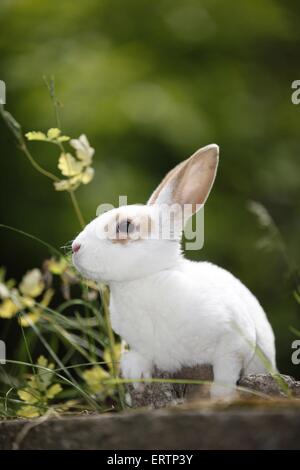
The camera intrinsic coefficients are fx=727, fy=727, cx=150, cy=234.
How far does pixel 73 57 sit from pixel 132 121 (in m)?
0.66

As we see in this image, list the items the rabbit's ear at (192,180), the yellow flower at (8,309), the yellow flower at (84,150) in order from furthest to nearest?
1. the yellow flower at (8,309)
2. the yellow flower at (84,150)
3. the rabbit's ear at (192,180)

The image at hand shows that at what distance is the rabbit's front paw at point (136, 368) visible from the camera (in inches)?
83.2

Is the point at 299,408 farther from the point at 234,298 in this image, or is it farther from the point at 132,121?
the point at 132,121

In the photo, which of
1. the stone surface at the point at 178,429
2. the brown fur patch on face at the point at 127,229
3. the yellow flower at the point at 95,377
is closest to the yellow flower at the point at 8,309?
the yellow flower at the point at 95,377

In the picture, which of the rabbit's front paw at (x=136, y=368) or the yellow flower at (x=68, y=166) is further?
the yellow flower at (x=68, y=166)

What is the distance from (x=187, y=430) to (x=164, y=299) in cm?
70

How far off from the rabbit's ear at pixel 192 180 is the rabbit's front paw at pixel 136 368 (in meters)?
0.47

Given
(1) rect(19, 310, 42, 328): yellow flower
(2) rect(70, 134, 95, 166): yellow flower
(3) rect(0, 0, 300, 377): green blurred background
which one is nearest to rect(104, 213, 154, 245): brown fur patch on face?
(2) rect(70, 134, 95, 166): yellow flower

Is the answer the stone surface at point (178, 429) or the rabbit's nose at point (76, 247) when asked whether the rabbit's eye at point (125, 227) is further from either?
the stone surface at point (178, 429)

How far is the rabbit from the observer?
2.03 meters

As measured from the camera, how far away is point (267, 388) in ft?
6.66

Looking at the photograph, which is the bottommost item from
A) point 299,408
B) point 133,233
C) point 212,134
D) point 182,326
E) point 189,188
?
point 299,408

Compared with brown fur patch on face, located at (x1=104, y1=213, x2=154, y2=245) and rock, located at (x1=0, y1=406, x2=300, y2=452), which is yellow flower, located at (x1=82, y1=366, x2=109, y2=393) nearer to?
brown fur patch on face, located at (x1=104, y1=213, x2=154, y2=245)
